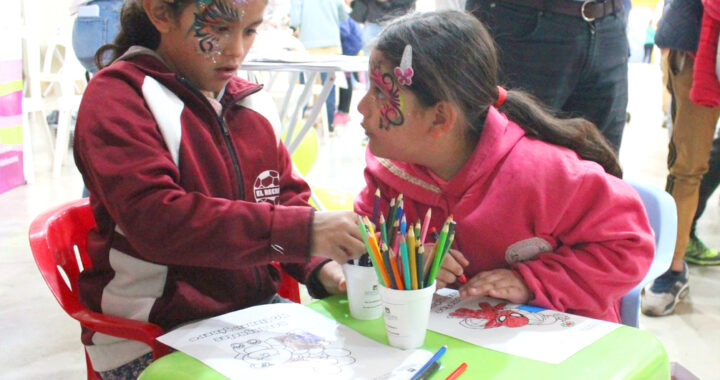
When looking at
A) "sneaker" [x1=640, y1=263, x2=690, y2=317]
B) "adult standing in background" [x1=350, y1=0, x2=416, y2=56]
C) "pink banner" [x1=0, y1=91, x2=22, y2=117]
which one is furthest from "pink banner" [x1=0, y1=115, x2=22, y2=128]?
"sneaker" [x1=640, y1=263, x2=690, y2=317]

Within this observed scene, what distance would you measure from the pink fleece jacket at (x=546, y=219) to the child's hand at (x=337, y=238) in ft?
0.82

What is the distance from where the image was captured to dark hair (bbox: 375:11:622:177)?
3.37ft

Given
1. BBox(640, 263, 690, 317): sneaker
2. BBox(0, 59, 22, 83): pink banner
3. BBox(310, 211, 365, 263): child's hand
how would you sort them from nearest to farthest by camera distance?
BBox(310, 211, 365, 263): child's hand < BBox(640, 263, 690, 317): sneaker < BBox(0, 59, 22, 83): pink banner

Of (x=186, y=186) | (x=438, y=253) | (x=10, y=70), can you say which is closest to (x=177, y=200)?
(x=186, y=186)

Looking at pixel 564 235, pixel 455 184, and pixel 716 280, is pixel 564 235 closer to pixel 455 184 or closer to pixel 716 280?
pixel 455 184

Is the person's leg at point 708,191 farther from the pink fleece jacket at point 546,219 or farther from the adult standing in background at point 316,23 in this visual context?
the adult standing in background at point 316,23

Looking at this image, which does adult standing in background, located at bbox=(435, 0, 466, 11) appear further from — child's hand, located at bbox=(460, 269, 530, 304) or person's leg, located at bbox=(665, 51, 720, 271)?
child's hand, located at bbox=(460, 269, 530, 304)

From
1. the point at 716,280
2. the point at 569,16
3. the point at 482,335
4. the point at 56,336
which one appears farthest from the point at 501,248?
the point at 716,280

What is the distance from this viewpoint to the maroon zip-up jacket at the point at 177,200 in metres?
0.88

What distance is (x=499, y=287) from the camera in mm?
938

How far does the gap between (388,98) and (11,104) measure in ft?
11.1

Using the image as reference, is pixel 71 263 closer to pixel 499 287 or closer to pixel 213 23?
pixel 213 23

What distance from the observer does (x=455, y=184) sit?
3.51 feet

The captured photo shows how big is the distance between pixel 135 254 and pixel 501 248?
57 centimetres
